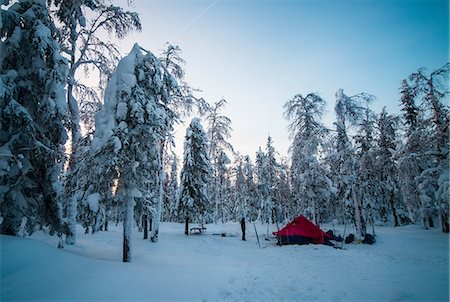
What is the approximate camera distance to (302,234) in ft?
59.6

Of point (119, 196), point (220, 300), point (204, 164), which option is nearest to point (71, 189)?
point (119, 196)

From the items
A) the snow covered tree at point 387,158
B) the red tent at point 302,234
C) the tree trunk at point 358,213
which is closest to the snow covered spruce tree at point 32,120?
the red tent at point 302,234

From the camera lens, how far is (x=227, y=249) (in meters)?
16.4

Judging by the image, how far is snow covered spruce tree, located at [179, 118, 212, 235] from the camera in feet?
74.0

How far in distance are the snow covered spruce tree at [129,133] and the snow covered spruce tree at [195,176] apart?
12175 millimetres

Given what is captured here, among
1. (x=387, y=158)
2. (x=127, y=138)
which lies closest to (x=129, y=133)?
(x=127, y=138)

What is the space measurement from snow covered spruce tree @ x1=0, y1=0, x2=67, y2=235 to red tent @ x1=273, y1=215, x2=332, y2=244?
1508 centimetres

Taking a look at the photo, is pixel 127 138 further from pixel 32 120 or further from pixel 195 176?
pixel 195 176

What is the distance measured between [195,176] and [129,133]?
14056mm

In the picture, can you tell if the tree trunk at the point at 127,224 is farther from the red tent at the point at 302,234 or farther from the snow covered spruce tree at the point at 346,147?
the snow covered spruce tree at the point at 346,147

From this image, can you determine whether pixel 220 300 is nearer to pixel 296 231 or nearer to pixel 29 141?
pixel 29 141

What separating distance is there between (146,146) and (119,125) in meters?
1.39

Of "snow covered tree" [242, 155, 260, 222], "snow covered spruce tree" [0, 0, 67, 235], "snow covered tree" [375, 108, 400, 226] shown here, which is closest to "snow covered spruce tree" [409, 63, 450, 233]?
"snow covered tree" [375, 108, 400, 226]

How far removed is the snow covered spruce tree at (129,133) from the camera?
373 inches
